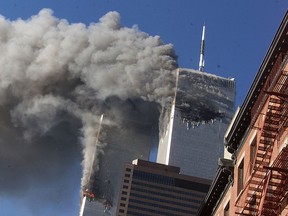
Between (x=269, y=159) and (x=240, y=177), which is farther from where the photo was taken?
(x=240, y=177)

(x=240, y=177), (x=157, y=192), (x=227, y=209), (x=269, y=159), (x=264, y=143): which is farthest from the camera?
(x=157, y=192)

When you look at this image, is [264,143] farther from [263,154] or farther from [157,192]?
[157,192]

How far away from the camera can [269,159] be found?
24859 mm

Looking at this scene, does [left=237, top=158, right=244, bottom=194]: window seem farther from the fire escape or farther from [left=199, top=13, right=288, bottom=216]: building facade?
the fire escape

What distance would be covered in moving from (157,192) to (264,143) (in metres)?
141

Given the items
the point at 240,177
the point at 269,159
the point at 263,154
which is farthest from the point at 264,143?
the point at 240,177

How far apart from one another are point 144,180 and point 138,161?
777 centimetres

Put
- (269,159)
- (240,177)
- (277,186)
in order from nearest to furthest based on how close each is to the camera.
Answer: (277,186) < (269,159) < (240,177)

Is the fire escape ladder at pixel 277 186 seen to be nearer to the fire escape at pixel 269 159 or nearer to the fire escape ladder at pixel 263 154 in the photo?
the fire escape at pixel 269 159

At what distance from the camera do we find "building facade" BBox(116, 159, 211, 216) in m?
161

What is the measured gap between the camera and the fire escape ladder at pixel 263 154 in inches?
965

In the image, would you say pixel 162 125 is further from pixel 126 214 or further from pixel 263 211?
pixel 263 211

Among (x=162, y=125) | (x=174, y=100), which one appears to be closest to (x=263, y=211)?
(x=174, y=100)

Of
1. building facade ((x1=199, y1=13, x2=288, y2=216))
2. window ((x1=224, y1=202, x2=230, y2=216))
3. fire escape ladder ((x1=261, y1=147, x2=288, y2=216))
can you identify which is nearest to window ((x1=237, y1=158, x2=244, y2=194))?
building facade ((x1=199, y1=13, x2=288, y2=216))
